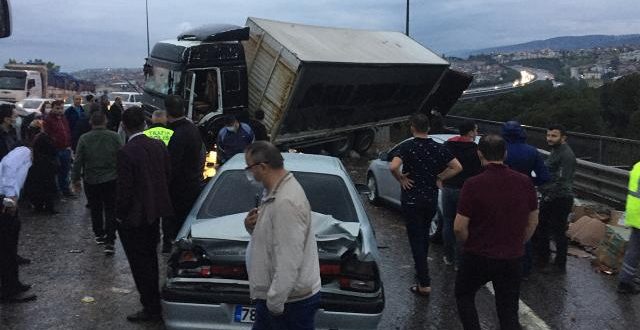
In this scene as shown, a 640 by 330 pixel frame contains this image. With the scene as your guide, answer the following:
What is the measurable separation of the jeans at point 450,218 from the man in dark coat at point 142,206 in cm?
303

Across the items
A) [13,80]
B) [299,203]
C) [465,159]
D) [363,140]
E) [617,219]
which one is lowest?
[363,140]

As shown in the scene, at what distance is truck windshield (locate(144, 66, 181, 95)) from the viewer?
1406 cm

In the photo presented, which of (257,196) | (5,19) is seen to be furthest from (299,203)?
(5,19)

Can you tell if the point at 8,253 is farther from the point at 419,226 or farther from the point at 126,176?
the point at 419,226

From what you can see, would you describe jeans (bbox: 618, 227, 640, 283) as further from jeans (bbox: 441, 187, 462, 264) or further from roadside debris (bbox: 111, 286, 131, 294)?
roadside debris (bbox: 111, 286, 131, 294)

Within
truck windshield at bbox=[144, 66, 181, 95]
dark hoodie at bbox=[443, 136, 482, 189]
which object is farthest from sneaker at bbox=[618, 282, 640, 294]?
truck windshield at bbox=[144, 66, 181, 95]

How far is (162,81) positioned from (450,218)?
989 centimetres

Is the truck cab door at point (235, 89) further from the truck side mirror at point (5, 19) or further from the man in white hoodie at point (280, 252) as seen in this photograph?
the man in white hoodie at point (280, 252)

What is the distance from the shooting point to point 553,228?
23.1 ft

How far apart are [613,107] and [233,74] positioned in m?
18.3

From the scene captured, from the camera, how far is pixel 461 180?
6.37m

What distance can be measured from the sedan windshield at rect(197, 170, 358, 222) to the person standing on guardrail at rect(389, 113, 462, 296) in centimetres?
79

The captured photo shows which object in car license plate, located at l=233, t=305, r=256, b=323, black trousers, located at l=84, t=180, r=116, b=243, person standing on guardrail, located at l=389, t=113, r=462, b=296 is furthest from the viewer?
black trousers, located at l=84, t=180, r=116, b=243

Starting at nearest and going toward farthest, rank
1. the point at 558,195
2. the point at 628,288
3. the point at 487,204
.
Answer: the point at 487,204 → the point at 628,288 → the point at 558,195
